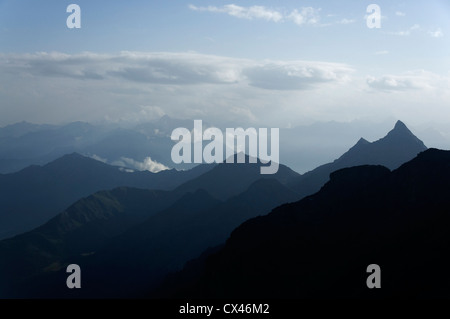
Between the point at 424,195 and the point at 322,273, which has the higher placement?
the point at 424,195

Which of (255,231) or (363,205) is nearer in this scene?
(363,205)

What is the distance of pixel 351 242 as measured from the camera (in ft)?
323

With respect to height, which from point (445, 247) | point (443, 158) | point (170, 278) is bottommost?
point (170, 278)

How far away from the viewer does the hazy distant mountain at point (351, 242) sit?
8031cm

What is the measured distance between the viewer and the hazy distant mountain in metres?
80.3

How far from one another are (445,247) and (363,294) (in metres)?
17.9
